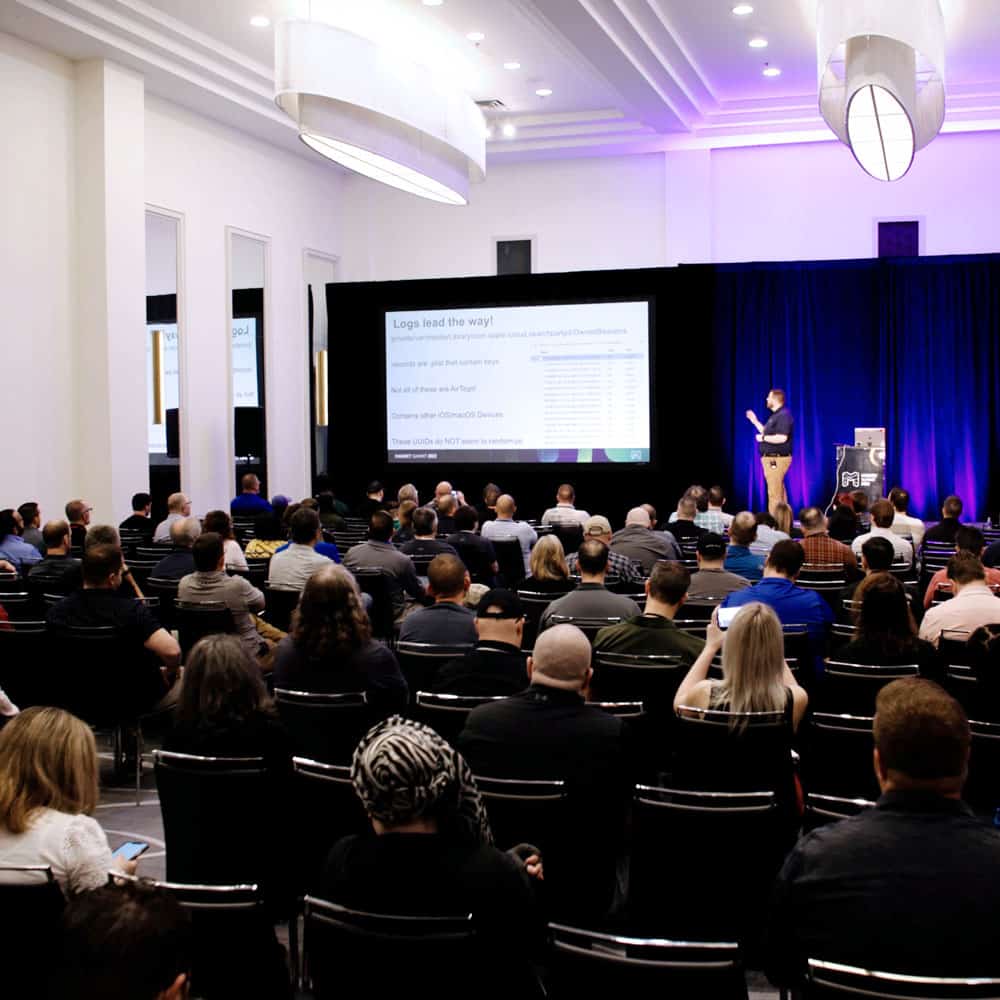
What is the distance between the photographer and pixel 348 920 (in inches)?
86.0

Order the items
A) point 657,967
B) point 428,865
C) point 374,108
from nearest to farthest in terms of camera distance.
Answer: point 657,967 < point 428,865 < point 374,108

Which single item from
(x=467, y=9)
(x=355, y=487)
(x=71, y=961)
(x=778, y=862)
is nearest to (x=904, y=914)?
(x=778, y=862)

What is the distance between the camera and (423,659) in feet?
16.4

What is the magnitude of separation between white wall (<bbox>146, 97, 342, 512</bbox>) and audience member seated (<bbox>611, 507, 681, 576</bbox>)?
7337 millimetres

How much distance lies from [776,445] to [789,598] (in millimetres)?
8790

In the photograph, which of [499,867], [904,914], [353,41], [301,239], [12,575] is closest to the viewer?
[904,914]

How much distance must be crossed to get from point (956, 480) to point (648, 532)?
790cm

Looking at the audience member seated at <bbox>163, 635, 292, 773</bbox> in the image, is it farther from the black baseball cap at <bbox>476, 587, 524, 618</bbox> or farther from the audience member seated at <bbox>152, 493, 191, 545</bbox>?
the audience member seated at <bbox>152, 493, 191, 545</bbox>

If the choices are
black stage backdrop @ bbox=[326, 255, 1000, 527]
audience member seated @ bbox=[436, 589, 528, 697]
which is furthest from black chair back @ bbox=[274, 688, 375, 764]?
black stage backdrop @ bbox=[326, 255, 1000, 527]

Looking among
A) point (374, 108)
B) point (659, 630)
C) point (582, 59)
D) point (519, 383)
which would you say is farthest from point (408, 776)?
point (519, 383)

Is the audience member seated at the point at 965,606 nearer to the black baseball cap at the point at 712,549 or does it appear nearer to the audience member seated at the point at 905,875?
the black baseball cap at the point at 712,549

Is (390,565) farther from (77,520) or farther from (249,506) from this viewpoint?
(249,506)

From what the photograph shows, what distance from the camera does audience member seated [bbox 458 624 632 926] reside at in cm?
320

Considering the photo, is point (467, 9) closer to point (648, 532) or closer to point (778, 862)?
point (648, 532)
